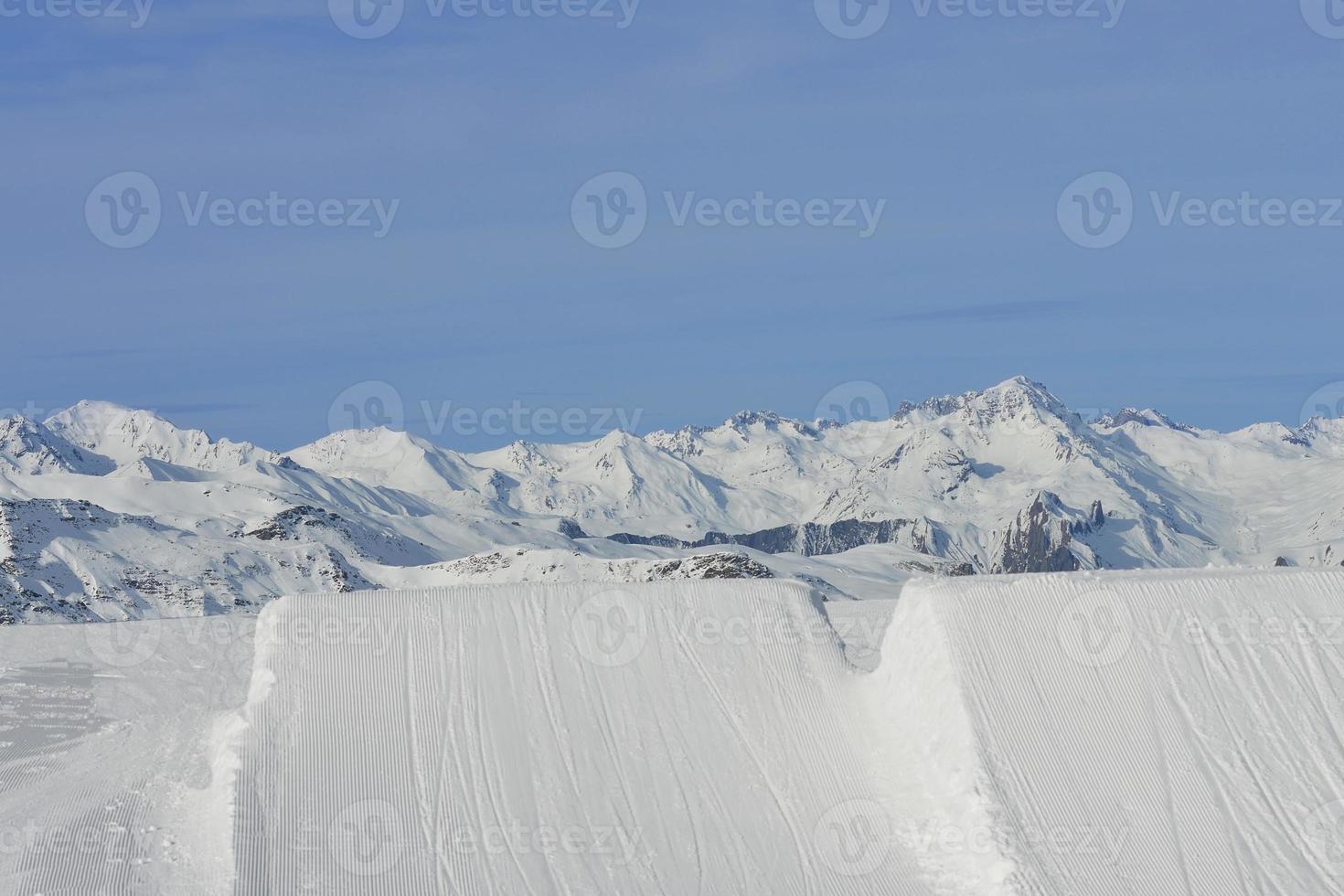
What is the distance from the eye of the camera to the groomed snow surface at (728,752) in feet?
99.0

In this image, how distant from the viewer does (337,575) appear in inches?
4281

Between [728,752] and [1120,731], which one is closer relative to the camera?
[1120,731]

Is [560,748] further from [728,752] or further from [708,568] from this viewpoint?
[708,568]

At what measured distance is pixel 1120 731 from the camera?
33438 millimetres

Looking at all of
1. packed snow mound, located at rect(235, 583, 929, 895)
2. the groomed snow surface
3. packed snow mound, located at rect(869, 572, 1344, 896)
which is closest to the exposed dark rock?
packed snow mound, located at rect(235, 583, 929, 895)

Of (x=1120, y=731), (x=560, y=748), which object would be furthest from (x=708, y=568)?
(x=1120, y=731)

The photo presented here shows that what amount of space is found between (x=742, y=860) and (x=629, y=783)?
11.4ft

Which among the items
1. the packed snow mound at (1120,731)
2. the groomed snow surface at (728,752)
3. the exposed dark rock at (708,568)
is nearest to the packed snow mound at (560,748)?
the groomed snow surface at (728,752)

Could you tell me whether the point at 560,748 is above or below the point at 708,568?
below

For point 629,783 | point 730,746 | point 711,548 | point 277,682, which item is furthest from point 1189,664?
point 711,548

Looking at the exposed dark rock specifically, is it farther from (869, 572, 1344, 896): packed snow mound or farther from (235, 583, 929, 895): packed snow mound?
(869, 572, 1344, 896): packed snow mound

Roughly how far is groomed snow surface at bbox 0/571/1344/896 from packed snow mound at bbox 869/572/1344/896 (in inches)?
2.8

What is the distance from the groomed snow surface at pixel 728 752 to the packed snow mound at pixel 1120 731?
70mm

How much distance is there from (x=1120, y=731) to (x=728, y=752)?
8.72 meters
